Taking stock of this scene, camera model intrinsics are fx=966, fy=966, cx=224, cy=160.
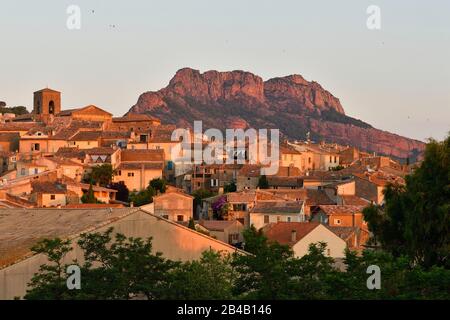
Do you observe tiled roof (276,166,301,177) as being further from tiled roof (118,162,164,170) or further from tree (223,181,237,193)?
tiled roof (118,162,164,170)

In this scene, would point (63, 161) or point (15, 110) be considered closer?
point (63, 161)

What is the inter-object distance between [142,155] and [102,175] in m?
7.53

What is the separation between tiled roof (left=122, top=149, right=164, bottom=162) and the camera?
242ft

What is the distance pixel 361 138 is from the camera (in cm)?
18800

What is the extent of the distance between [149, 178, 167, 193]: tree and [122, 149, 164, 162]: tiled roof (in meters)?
6.06

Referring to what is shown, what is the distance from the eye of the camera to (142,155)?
244 feet

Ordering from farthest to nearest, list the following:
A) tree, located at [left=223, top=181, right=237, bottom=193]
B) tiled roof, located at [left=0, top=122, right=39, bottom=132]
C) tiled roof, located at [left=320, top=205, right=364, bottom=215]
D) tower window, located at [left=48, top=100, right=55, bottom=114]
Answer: tower window, located at [left=48, top=100, right=55, bottom=114], tiled roof, located at [left=0, top=122, right=39, bottom=132], tree, located at [left=223, top=181, right=237, bottom=193], tiled roof, located at [left=320, top=205, right=364, bottom=215]

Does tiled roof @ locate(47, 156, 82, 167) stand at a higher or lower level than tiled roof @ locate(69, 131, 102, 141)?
lower

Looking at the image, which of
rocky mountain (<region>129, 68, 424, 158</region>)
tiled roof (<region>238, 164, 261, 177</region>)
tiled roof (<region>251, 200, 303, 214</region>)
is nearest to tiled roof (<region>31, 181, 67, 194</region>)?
tiled roof (<region>251, 200, 303, 214</region>)

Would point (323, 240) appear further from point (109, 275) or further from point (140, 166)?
point (140, 166)

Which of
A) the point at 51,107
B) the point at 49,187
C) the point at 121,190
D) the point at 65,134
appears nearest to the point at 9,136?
the point at 65,134

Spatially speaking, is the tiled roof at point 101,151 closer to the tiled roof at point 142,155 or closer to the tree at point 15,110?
the tiled roof at point 142,155
